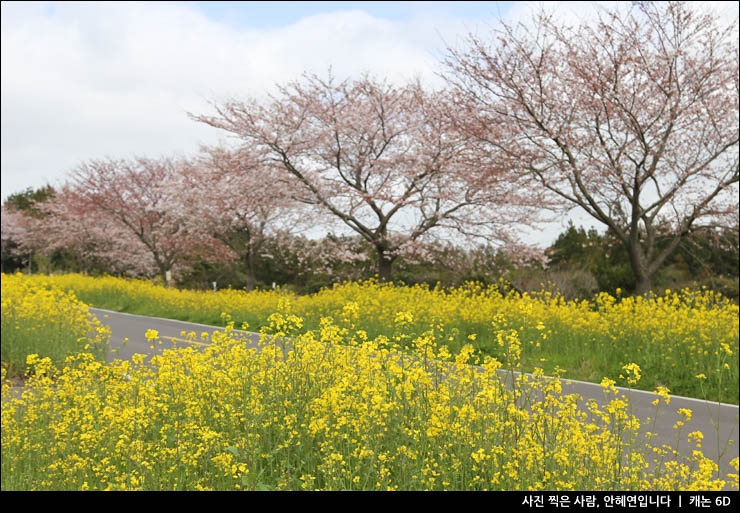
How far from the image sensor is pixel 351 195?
17.7 metres

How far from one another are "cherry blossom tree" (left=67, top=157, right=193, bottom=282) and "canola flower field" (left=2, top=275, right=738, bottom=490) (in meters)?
23.8

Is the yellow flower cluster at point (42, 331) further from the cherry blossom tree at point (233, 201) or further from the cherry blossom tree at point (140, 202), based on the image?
the cherry blossom tree at point (140, 202)

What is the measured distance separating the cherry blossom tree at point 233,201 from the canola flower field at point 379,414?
12682 mm

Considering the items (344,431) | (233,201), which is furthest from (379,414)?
(233,201)

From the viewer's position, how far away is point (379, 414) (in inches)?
161

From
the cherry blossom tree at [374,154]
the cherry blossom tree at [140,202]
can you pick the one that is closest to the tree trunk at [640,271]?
the cherry blossom tree at [374,154]

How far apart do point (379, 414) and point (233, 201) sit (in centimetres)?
1681

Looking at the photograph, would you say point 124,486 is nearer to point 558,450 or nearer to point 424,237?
point 558,450

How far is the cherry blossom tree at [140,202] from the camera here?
95.8 ft

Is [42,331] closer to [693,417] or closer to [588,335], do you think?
[588,335]

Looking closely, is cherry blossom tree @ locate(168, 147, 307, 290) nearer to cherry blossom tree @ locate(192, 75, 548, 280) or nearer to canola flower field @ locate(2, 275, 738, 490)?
cherry blossom tree @ locate(192, 75, 548, 280)

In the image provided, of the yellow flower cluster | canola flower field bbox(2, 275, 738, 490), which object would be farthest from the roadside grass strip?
the yellow flower cluster

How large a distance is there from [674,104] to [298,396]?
36.3 feet
